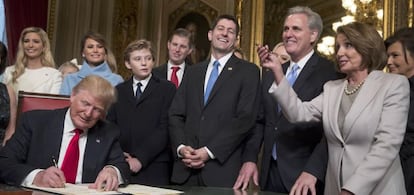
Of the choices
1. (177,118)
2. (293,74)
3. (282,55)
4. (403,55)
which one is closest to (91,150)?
(177,118)

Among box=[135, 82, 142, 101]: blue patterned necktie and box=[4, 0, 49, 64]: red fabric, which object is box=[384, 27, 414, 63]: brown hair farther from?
box=[4, 0, 49, 64]: red fabric

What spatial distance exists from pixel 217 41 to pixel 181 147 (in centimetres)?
72

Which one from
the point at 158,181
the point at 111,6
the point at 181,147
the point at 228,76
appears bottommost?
the point at 158,181

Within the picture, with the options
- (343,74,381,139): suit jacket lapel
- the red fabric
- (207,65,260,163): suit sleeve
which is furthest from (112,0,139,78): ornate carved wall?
(343,74,381,139): suit jacket lapel

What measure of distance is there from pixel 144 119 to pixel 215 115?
0.55 meters

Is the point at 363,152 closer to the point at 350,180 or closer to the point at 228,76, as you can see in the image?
the point at 350,180

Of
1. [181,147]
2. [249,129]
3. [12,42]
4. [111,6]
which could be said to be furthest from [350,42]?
[111,6]

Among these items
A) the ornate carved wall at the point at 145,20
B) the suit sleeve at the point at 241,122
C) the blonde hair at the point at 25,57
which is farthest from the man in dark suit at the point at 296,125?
the ornate carved wall at the point at 145,20

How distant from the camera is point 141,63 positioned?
13.3 ft

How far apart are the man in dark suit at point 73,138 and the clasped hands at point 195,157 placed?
50 cm

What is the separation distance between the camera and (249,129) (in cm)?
360

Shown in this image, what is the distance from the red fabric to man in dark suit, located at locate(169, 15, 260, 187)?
18.8 feet

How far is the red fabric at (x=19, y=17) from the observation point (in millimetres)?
8969

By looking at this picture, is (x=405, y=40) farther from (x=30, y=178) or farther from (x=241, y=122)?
(x=30, y=178)
